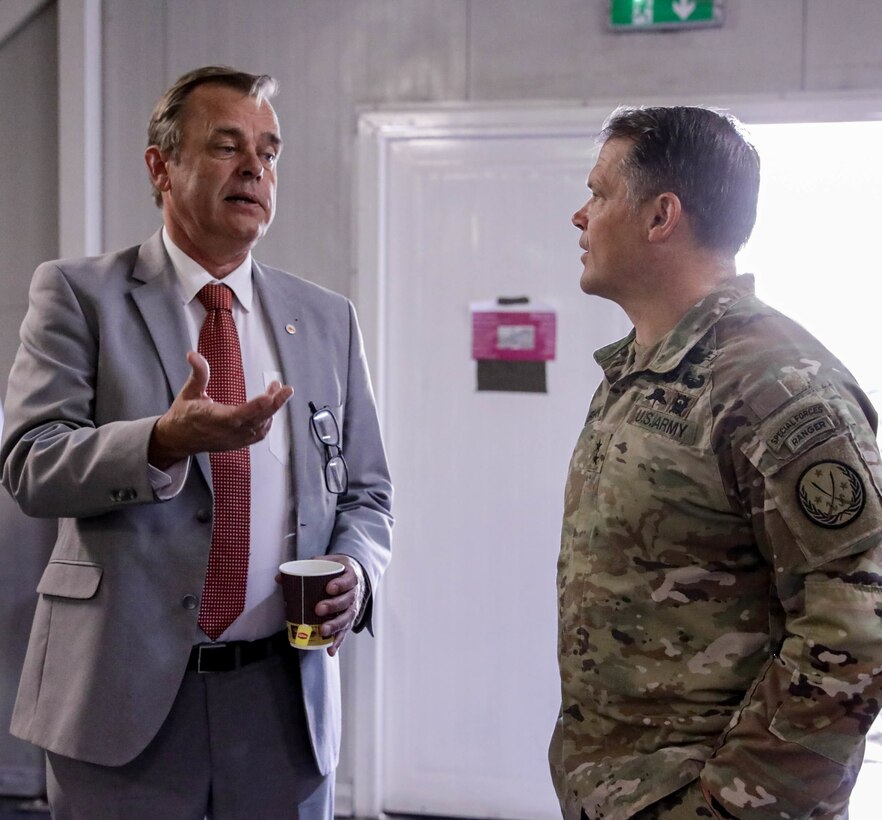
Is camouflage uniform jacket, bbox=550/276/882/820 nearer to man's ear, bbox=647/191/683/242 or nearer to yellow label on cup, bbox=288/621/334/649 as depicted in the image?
man's ear, bbox=647/191/683/242

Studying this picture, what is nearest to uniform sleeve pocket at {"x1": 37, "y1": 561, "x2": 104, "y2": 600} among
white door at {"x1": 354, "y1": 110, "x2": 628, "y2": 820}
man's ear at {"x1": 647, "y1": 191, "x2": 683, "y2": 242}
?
man's ear at {"x1": 647, "y1": 191, "x2": 683, "y2": 242}

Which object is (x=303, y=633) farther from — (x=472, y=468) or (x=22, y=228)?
(x=22, y=228)

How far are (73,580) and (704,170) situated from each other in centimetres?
114

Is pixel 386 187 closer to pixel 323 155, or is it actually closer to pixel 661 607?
pixel 323 155

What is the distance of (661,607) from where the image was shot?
41.5 inches

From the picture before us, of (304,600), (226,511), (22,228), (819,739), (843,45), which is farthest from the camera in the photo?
(22,228)

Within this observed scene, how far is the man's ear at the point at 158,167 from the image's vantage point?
5.22ft

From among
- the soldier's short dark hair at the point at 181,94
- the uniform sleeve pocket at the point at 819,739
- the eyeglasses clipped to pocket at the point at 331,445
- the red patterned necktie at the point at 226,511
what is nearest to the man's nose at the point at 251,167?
the soldier's short dark hair at the point at 181,94

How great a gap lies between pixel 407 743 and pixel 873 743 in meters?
2.10

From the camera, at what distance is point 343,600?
138cm

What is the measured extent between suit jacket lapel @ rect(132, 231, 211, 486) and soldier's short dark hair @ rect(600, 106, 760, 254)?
0.78 metres

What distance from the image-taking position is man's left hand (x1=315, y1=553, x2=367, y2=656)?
134cm

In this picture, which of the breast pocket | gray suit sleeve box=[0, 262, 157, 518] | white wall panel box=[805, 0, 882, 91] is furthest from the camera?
white wall panel box=[805, 0, 882, 91]

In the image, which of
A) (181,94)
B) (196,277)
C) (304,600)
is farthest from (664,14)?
(304,600)
